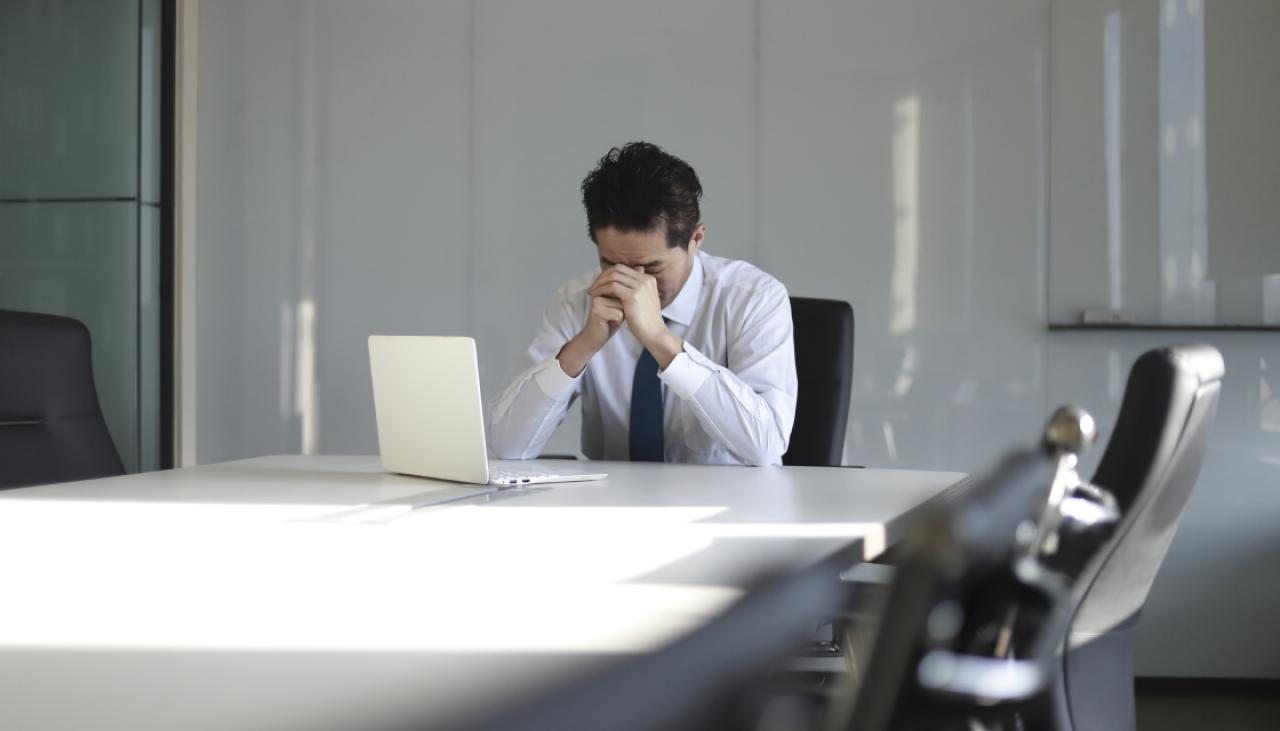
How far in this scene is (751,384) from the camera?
2.73m

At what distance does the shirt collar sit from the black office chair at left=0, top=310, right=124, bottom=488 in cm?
132

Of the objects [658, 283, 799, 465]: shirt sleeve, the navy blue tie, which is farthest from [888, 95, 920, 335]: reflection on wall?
the navy blue tie

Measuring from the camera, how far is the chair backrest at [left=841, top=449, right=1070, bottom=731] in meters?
0.44

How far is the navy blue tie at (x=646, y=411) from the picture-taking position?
9.29 ft

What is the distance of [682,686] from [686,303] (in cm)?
255

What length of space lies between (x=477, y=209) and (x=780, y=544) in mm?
Answer: 3219

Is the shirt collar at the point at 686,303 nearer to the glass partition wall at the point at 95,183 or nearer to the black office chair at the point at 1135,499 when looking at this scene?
the black office chair at the point at 1135,499

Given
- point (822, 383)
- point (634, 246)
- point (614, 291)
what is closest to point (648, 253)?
point (634, 246)

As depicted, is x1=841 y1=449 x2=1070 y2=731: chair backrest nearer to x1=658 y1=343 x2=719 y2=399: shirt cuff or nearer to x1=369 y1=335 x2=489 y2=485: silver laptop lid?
x1=369 y1=335 x2=489 y2=485: silver laptop lid

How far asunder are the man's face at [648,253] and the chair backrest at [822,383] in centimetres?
33

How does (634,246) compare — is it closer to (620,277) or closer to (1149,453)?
(620,277)

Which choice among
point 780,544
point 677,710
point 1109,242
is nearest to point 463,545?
point 780,544

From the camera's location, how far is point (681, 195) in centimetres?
282

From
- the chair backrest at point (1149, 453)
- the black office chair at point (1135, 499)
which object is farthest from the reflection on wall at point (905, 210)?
the chair backrest at point (1149, 453)
